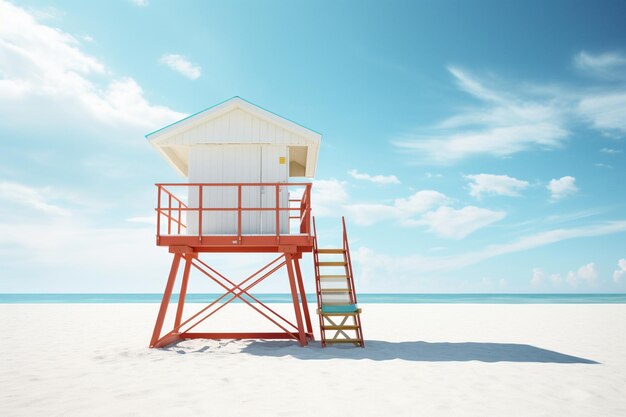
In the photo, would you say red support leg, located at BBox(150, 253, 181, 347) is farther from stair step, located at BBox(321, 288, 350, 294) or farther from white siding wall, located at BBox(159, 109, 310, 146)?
stair step, located at BBox(321, 288, 350, 294)

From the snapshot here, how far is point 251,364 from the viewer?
10.0 m

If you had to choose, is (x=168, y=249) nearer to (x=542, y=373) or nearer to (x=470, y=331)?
(x=542, y=373)

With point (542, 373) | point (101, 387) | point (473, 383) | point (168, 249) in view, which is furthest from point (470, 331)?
point (101, 387)

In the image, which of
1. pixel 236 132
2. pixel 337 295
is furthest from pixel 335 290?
pixel 236 132

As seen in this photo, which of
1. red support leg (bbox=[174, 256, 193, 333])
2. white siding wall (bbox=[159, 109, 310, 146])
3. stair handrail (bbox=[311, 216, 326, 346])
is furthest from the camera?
red support leg (bbox=[174, 256, 193, 333])

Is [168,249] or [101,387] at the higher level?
[168,249]

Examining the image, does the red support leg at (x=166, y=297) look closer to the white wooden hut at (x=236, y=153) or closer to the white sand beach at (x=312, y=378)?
the white sand beach at (x=312, y=378)

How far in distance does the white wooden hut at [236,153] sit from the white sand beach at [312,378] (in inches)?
136

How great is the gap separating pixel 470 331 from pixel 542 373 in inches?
356

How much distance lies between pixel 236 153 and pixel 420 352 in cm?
711

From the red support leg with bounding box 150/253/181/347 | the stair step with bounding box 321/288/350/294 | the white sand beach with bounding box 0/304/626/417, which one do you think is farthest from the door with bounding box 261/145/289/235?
the white sand beach with bounding box 0/304/626/417

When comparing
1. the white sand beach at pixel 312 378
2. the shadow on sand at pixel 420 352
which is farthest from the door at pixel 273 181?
the white sand beach at pixel 312 378

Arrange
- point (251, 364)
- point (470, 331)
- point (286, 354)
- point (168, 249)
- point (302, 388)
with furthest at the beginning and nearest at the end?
1. point (470, 331)
2. point (168, 249)
3. point (286, 354)
4. point (251, 364)
5. point (302, 388)

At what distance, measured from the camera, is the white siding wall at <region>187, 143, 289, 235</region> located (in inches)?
512
